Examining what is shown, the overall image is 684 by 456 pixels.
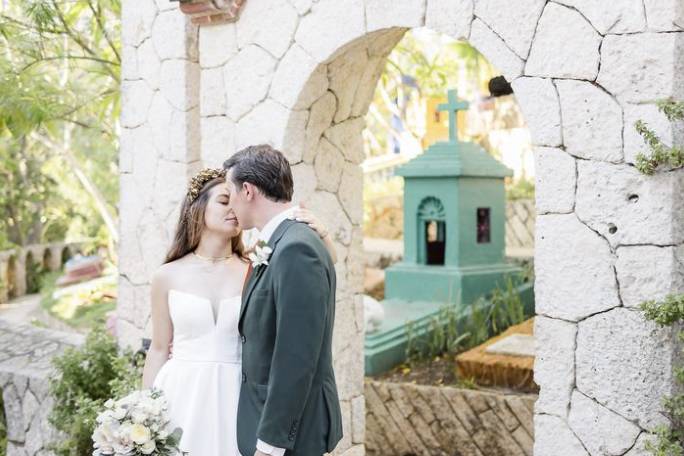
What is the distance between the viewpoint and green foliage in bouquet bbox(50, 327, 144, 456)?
13.4ft

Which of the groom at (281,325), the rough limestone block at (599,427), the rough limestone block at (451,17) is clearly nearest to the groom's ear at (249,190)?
the groom at (281,325)

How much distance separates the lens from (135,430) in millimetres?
2443

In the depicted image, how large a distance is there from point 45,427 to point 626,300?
11.3 ft

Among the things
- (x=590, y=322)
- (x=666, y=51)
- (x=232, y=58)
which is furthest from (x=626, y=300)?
(x=232, y=58)

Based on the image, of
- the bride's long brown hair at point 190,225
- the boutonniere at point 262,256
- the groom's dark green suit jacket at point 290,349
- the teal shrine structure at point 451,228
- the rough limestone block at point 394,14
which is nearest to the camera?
the groom's dark green suit jacket at point 290,349

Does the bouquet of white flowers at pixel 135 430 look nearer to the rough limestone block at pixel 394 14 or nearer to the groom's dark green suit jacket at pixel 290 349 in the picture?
the groom's dark green suit jacket at pixel 290 349

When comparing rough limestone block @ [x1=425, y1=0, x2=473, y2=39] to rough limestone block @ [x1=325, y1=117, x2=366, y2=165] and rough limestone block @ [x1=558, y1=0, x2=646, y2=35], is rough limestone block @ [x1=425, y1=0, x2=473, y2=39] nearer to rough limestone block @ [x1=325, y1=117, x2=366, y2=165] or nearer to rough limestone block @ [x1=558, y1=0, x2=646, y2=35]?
rough limestone block @ [x1=558, y1=0, x2=646, y2=35]

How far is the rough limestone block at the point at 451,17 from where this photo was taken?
317 cm

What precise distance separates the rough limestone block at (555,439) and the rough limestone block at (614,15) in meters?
1.45

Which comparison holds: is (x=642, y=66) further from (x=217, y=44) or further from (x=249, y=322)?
(x=217, y=44)

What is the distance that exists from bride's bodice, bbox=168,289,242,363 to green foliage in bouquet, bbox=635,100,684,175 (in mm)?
1524

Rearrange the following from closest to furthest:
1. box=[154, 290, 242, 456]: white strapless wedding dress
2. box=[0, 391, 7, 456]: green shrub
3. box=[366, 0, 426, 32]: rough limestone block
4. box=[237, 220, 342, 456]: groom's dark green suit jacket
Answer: box=[237, 220, 342, 456]: groom's dark green suit jacket
box=[154, 290, 242, 456]: white strapless wedding dress
box=[366, 0, 426, 32]: rough limestone block
box=[0, 391, 7, 456]: green shrub

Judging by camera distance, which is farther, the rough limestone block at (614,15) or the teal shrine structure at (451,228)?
the teal shrine structure at (451,228)

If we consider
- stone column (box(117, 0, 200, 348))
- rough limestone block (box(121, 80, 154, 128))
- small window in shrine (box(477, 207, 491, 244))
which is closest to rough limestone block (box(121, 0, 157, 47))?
stone column (box(117, 0, 200, 348))
